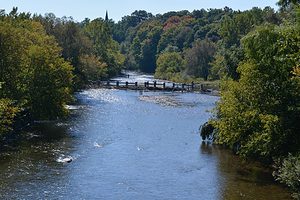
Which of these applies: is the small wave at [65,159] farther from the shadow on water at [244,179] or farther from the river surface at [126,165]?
the shadow on water at [244,179]

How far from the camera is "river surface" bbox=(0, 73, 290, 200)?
2980cm

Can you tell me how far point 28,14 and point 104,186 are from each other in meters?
74.1

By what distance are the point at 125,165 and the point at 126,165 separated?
2.9 inches

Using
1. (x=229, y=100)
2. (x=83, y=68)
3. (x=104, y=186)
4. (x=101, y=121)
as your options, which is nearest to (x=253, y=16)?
(x=83, y=68)

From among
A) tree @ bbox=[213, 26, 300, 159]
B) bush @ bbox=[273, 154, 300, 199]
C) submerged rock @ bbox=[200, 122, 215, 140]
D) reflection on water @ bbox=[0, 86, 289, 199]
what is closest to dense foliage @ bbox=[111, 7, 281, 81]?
submerged rock @ bbox=[200, 122, 215, 140]

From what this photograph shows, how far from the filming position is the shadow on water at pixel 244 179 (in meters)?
29.8

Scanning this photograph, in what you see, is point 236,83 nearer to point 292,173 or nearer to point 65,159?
point 292,173

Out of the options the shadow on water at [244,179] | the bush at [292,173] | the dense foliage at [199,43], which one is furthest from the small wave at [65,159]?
the dense foliage at [199,43]

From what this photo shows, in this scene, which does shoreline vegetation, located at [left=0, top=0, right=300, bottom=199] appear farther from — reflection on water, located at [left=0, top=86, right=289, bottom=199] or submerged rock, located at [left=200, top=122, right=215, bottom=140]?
reflection on water, located at [left=0, top=86, right=289, bottom=199]

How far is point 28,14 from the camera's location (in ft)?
322

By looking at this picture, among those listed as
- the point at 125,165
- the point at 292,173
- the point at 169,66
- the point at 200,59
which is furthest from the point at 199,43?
the point at 292,173

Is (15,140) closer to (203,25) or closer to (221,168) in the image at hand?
(221,168)

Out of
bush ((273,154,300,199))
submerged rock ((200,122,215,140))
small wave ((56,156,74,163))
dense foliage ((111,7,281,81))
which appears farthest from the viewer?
dense foliage ((111,7,281,81))

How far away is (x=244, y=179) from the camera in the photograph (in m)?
33.2
